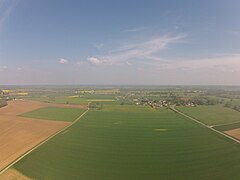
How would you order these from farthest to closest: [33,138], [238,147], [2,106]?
[2,106], [33,138], [238,147]

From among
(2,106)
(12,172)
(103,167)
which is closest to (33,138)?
(12,172)

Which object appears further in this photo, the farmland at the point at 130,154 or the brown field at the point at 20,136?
the brown field at the point at 20,136

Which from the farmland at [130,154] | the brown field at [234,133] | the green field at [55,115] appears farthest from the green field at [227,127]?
the green field at [55,115]

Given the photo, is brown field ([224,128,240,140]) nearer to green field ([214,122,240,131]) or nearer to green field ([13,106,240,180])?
green field ([214,122,240,131])

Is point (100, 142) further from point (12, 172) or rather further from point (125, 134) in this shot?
point (12, 172)

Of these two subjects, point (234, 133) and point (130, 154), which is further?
point (234, 133)

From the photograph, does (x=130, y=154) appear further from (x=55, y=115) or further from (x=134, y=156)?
(x=55, y=115)

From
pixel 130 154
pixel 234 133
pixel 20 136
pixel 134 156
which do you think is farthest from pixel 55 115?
pixel 234 133

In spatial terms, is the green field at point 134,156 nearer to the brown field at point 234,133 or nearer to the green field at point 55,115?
A: the brown field at point 234,133

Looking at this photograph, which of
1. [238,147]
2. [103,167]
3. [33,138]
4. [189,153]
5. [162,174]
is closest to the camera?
[162,174]
